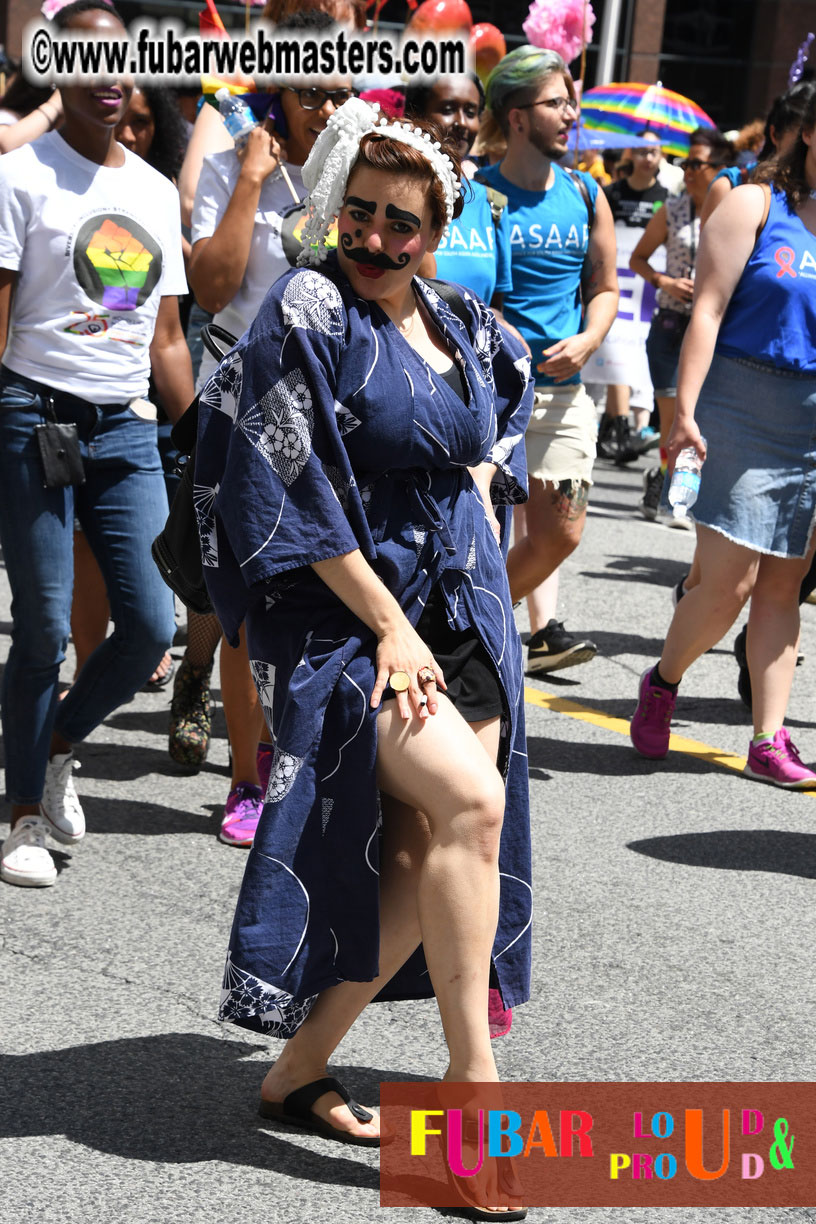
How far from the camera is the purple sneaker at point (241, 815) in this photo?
476 cm

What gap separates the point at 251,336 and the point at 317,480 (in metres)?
0.28

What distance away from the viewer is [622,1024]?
366 centimetres

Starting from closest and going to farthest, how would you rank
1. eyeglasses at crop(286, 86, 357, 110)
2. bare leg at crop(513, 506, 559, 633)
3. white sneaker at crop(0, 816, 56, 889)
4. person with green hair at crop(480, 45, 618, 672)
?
white sneaker at crop(0, 816, 56, 889) → eyeglasses at crop(286, 86, 357, 110) → person with green hair at crop(480, 45, 618, 672) → bare leg at crop(513, 506, 559, 633)

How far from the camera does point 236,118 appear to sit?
4547 mm

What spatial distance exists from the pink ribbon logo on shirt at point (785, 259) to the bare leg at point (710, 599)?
2.79ft

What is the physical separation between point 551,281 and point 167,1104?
3539mm

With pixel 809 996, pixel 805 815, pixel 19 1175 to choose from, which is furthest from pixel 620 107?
pixel 19 1175

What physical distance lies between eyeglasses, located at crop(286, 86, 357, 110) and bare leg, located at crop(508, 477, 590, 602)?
1.89m

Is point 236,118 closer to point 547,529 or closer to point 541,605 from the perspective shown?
point 547,529

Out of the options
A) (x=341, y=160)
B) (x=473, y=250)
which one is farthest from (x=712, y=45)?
(x=341, y=160)

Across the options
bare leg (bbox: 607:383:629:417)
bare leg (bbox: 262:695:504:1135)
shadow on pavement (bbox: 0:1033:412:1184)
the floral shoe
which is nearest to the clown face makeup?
bare leg (bbox: 262:695:504:1135)

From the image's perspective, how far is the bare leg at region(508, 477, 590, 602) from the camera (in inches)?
238

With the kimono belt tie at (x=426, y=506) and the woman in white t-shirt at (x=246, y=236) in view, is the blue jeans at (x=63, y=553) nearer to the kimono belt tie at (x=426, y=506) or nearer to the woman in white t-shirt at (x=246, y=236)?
the woman in white t-shirt at (x=246, y=236)

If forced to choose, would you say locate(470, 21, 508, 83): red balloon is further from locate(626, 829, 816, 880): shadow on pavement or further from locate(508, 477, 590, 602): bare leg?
locate(626, 829, 816, 880): shadow on pavement
